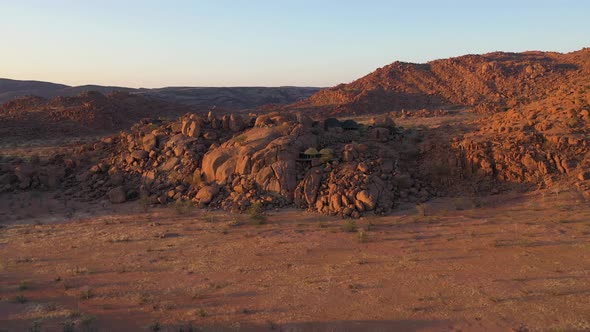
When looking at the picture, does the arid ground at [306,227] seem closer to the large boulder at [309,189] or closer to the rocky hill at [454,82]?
the large boulder at [309,189]

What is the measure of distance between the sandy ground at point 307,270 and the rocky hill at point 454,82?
77.8ft

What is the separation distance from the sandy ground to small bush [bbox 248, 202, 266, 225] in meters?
0.12

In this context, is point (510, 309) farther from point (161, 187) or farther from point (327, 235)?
point (161, 187)

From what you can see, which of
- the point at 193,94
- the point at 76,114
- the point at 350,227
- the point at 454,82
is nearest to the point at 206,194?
the point at 350,227

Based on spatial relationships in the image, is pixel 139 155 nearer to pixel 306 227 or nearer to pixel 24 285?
pixel 306 227

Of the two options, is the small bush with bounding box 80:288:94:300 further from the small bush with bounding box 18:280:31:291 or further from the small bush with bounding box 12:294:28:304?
the small bush with bounding box 18:280:31:291

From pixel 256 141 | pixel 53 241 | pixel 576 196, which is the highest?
pixel 256 141

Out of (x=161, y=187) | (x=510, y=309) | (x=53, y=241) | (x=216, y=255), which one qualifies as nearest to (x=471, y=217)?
(x=510, y=309)

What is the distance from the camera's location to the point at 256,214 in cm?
1026

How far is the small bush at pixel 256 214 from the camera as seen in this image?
1008 cm

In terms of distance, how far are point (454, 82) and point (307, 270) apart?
34.0 m

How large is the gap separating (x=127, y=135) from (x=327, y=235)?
10055 millimetres

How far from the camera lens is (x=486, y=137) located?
12.5m

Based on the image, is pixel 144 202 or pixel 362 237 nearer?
pixel 362 237
